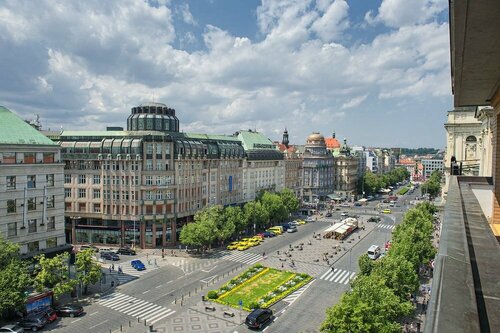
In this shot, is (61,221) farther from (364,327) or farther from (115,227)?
(364,327)

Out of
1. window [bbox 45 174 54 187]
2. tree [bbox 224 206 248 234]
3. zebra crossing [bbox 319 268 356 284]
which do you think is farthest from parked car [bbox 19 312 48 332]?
tree [bbox 224 206 248 234]

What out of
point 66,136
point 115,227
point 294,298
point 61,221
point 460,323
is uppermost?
point 66,136

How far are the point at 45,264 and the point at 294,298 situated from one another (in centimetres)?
2983

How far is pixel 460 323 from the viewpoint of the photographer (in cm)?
302

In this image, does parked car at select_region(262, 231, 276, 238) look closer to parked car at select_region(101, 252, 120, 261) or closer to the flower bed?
the flower bed

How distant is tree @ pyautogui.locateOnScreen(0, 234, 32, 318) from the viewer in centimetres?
3559

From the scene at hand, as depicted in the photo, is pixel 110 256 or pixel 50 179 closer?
pixel 50 179

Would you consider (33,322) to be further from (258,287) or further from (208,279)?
(258,287)

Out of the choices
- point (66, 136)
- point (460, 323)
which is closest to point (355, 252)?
point (66, 136)

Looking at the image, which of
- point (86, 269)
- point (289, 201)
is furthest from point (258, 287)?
point (289, 201)

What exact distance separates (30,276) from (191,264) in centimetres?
2447

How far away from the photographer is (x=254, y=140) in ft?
361

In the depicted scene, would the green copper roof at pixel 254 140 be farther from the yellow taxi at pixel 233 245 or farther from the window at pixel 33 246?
the window at pixel 33 246

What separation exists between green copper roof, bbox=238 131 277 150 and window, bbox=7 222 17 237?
66.3 metres
